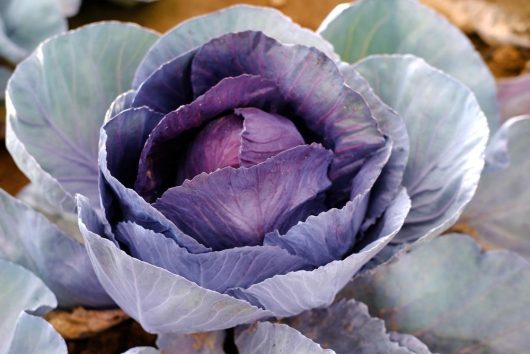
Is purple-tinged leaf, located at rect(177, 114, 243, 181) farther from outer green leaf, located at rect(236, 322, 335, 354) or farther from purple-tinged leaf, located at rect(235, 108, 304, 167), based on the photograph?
outer green leaf, located at rect(236, 322, 335, 354)

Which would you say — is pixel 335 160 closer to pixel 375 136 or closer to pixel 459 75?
pixel 375 136

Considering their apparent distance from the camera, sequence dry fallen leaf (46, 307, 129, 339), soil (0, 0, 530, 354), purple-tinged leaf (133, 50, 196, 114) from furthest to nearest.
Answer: soil (0, 0, 530, 354), dry fallen leaf (46, 307, 129, 339), purple-tinged leaf (133, 50, 196, 114)

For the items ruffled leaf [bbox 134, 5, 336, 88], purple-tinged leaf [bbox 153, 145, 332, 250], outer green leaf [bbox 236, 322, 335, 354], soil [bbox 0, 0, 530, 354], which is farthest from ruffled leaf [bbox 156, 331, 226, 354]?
soil [bbox 0, 0, 530, 354]

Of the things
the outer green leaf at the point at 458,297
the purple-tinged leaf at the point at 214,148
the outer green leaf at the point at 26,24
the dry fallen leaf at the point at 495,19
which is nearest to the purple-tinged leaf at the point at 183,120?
the purple-tinged leaf at the point at 214,148

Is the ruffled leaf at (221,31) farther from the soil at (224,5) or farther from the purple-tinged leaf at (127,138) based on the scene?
the soil at (224,5)

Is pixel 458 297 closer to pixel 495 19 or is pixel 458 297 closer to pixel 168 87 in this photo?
pixel 168 87

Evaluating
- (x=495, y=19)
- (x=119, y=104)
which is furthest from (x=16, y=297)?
(x=495, y=19)
